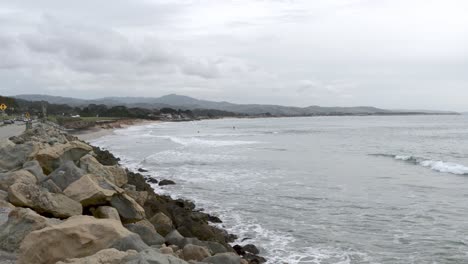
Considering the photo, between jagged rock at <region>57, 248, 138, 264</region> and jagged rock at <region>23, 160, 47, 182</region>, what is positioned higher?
jagged rock at <region>23, 160, 47, 182</region>

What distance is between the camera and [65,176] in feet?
28.5

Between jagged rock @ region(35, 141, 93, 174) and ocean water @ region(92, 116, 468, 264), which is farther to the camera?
jagged rock @ region(35, 141, 93, 174)

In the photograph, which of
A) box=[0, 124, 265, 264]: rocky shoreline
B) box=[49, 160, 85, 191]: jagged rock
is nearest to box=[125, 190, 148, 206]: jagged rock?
box=[0, 124, 265, 264]: rocky shoreline

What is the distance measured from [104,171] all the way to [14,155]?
268cm

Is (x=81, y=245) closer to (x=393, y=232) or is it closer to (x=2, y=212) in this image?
(x=2, y=212)

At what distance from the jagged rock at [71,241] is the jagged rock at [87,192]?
102 inches

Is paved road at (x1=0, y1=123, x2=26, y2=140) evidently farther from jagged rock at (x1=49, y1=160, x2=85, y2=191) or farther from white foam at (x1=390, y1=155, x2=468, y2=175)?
white foam at (x1=390, y1=155, x2=468, y2=175)

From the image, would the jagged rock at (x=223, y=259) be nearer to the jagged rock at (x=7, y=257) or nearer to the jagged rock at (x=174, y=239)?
the jagged rock at (x=174, y=239)

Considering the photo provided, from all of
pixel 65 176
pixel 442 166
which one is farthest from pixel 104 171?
pixel 442 166

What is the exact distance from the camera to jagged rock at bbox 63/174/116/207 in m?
7.82

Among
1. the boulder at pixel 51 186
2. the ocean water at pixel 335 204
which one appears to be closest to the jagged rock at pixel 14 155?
A: the boulder at pixel 51 186

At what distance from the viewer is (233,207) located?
49.3 feet

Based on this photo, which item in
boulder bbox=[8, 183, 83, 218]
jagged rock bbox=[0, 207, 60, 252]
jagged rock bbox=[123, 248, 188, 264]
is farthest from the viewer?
boulder bbox=[8, 183, 83, 218]

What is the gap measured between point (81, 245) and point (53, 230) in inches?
13.3
